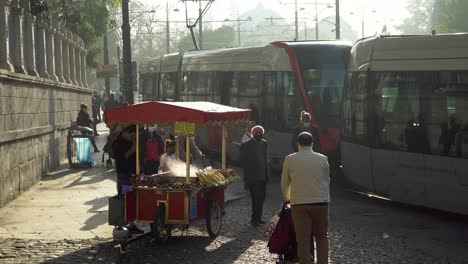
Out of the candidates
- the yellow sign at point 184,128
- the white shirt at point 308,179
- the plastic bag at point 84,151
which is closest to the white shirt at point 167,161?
the yellow sign at point 184,128

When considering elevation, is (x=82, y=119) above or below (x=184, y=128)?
below


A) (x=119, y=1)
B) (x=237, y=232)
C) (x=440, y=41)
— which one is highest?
(x=119, y=1)

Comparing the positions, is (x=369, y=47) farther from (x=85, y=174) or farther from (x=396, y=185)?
(x=85, y=174)

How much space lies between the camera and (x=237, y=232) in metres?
14.6

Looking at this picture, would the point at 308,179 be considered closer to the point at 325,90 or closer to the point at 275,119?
the point at 325,90

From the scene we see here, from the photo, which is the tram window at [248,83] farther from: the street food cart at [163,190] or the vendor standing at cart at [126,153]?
the street food cart at [163,190]

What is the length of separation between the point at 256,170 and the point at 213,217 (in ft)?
4.68

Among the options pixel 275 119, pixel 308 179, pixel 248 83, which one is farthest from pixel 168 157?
pixel 248 83

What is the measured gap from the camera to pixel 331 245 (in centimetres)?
1315

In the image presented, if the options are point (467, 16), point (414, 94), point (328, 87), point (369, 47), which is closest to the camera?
point (414, 94)

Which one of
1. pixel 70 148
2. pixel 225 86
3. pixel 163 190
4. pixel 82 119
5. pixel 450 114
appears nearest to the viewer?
pixel 163 190

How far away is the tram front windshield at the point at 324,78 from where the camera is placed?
74.0 feet

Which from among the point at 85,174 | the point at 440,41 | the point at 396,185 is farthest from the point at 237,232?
the point at 85,174

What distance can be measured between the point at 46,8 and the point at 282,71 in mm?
5922
